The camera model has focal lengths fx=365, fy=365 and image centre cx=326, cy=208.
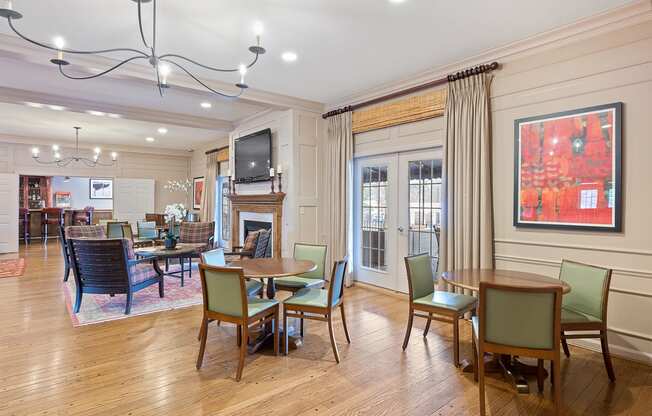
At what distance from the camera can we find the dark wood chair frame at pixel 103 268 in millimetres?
4172

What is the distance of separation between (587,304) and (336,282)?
6.63 feet

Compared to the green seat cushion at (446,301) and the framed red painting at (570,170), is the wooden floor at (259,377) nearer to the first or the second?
the green seat cushion at (446,301)

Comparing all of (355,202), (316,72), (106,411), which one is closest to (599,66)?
(316,72)

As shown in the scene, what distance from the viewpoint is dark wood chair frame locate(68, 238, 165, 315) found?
4.17m

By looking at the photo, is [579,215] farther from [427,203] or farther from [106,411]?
[106,411]

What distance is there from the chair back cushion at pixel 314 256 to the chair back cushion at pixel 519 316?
2.07 meters

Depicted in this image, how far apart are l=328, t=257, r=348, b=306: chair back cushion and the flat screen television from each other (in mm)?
3452

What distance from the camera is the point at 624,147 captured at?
3111mm

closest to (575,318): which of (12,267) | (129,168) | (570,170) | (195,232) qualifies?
(570,170)

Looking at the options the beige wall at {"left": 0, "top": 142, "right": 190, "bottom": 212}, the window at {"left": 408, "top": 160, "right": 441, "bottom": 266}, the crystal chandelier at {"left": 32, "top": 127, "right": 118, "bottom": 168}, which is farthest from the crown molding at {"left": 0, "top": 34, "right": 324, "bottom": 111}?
the beige wall at {"left": 0, "top": 142, "right": 190, "bottom": 212}

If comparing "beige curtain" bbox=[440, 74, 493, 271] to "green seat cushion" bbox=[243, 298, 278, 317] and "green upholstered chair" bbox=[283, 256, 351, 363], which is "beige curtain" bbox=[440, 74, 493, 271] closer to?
"green upholstered chair" bbox=[283, 256, 351, 363]

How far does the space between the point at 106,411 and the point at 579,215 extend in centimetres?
407

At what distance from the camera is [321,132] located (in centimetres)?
619

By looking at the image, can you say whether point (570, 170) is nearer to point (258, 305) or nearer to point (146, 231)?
point (258, 305)
